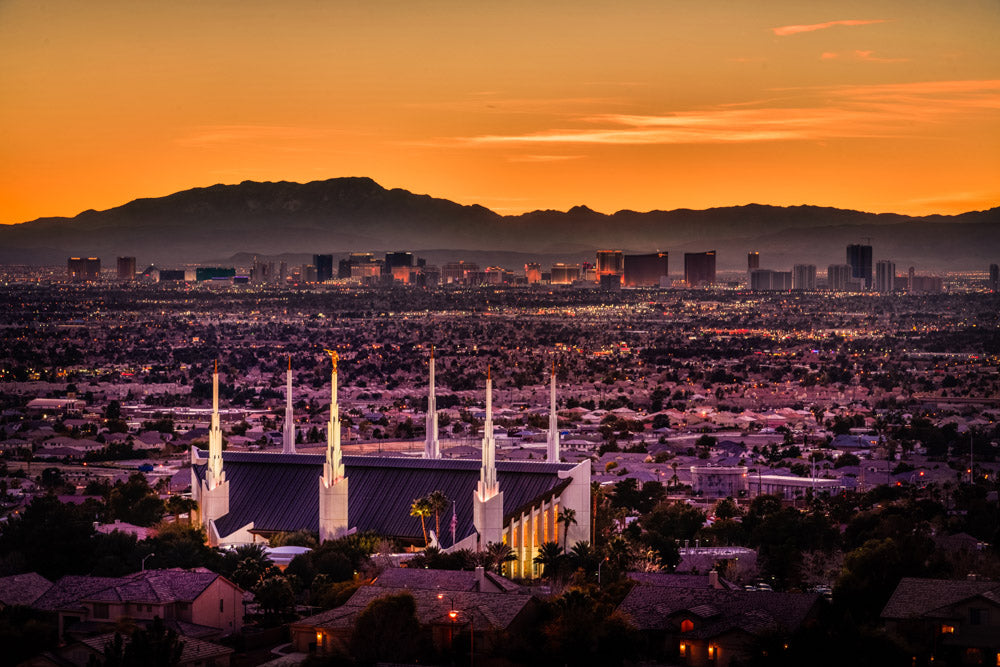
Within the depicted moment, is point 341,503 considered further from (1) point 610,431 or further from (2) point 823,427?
(2) point 823,427

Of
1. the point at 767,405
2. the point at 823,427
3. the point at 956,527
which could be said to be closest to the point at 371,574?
the point at 956,527

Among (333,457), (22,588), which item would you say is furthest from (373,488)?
(22,588)

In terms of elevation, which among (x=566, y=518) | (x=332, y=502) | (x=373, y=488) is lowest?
(x=566, y=518)

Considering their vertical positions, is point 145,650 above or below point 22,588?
above

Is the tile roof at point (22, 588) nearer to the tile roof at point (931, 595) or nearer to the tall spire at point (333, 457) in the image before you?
the tall spire at point (333, 457)

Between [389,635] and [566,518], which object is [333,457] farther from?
[389,635]

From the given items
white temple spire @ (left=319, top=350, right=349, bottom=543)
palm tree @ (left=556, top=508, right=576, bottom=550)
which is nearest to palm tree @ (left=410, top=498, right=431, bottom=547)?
white temple spire @ (left=319, top=350, right=349, bottom=543)

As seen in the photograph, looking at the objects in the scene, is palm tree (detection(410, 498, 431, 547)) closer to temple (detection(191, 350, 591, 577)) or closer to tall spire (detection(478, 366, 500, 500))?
temple (detection(191, 350, 591, 577))
